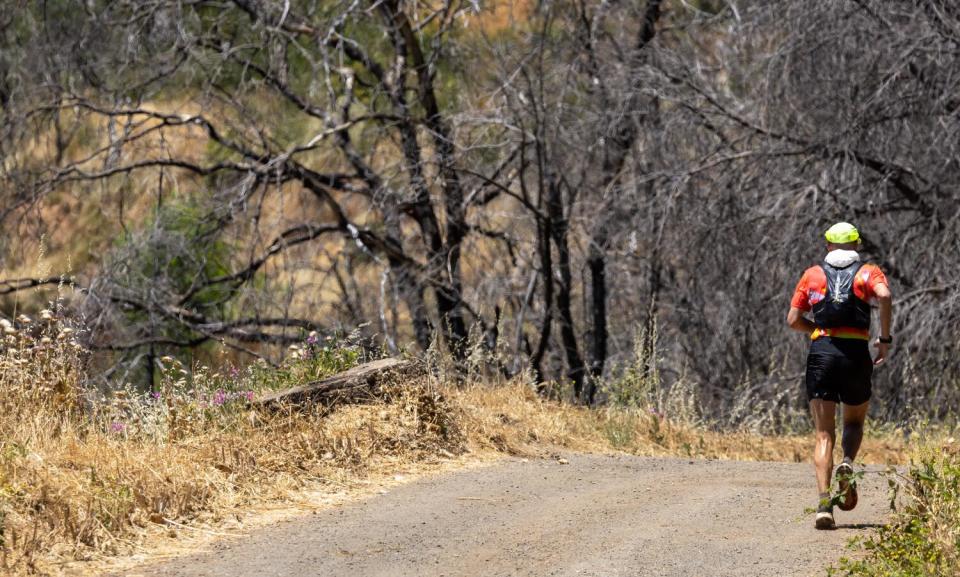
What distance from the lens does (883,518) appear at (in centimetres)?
716

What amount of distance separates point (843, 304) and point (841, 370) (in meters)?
0.33

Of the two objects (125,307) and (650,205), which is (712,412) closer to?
(650,205)

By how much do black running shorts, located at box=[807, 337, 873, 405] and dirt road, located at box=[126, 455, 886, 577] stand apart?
0.63 metres

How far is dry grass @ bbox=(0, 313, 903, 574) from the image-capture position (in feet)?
20.2

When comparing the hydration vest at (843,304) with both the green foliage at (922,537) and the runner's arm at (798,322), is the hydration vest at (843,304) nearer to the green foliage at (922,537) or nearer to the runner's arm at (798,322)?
the runner's arm at (798,322)

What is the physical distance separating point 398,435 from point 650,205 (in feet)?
20.7

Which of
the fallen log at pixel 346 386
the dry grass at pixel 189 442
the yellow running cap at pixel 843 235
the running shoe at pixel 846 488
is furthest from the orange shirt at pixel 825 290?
the fallen log at pixel 346 386

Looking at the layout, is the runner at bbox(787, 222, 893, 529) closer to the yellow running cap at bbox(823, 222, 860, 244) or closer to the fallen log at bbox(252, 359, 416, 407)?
the yellow running cap at bbox(823, 222, 860, 244)

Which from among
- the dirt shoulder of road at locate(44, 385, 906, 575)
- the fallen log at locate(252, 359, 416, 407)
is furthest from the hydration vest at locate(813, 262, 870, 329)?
the fallen log at locate(252, 359, 416, 407)

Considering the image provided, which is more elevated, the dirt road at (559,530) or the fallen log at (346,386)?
the fallen log at (346,386)

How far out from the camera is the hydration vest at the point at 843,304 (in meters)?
7.08

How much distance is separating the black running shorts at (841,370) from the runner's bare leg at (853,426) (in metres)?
0.07

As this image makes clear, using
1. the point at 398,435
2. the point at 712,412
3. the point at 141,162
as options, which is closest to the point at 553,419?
the point at 398,435

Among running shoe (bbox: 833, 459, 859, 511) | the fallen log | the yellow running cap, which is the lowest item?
running shoe (bbox: 833, 459, 859, 511)
